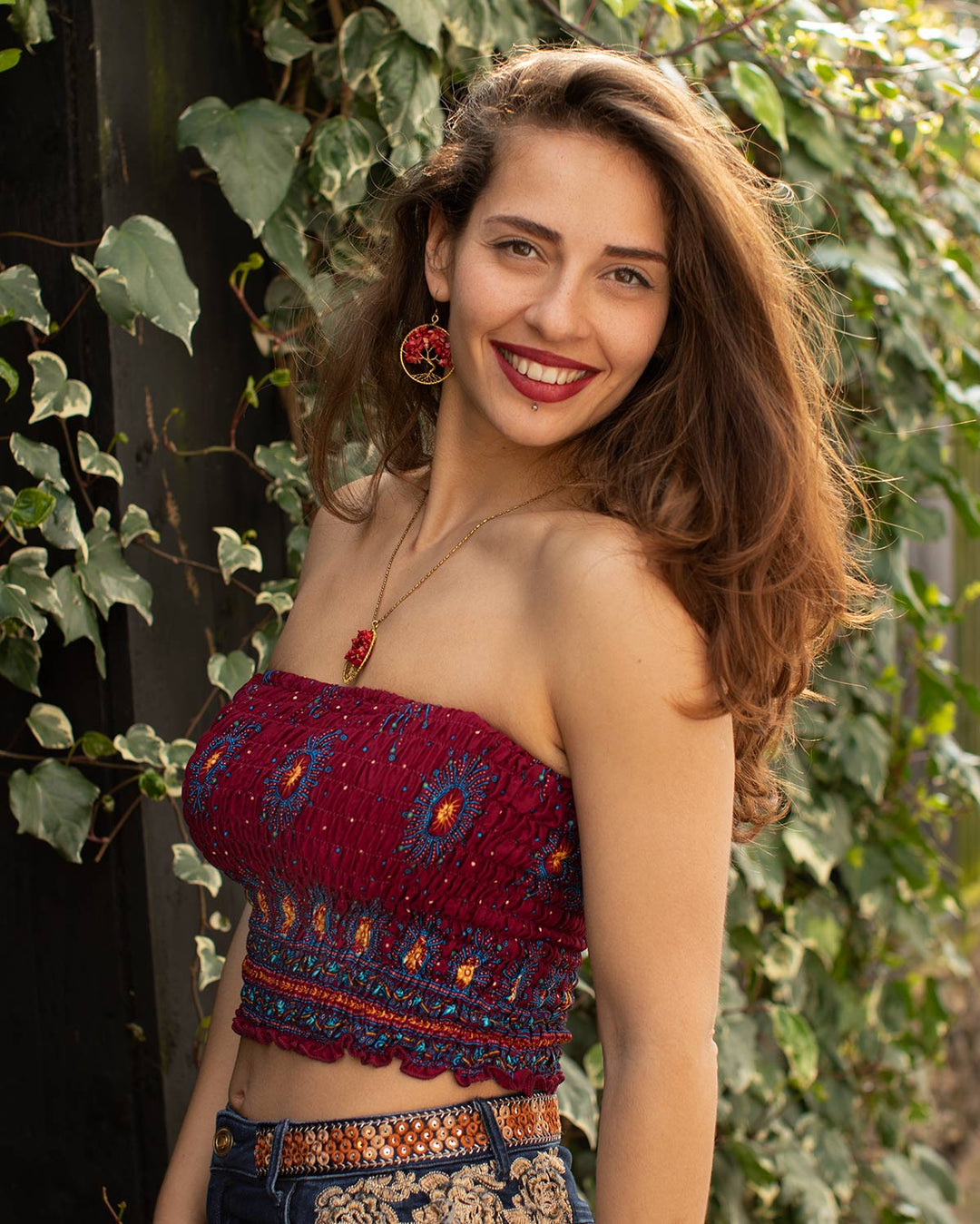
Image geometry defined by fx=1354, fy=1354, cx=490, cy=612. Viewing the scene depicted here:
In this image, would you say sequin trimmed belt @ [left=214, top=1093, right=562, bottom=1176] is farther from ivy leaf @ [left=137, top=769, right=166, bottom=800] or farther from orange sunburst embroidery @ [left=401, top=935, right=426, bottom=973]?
ivy leaf @ [left=137, top=769, right=166, bottom=800]

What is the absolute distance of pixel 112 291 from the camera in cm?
169

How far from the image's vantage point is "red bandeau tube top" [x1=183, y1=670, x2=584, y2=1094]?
4.17 feet

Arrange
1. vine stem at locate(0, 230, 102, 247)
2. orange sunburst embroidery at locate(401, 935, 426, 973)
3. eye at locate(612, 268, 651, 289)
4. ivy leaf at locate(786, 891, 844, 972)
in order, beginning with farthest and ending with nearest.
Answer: ivy leaf at locate(786, 891, 844, 972) → vine stem at locate(0, 230, 102, 247) → eye at locate(612, 268, 651, 289) → orange sunburst embroidery at locate(401, 935, 426, 973)

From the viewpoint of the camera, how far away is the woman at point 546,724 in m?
1.21

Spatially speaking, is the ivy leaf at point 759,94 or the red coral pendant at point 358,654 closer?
the red coral pendant at point 358,654

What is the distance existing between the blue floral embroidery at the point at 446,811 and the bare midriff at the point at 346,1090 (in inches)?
8.4

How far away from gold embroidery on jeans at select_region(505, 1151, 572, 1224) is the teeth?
770 mm

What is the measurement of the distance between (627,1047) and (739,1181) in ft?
4.87

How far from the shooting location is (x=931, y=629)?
10.2ft

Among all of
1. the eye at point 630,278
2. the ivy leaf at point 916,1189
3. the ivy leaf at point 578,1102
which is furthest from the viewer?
the ivy leaf at point 916,1189

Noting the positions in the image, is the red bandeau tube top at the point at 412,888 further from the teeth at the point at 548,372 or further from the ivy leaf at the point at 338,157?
the ivy leaf at the point at 338,157

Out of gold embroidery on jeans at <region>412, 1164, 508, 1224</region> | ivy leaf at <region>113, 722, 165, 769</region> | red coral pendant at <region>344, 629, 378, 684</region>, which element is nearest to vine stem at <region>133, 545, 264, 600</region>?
ivy leaf at <region>113, 722, 165, 769</region>

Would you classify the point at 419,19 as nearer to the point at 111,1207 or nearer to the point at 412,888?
the point at 412,888

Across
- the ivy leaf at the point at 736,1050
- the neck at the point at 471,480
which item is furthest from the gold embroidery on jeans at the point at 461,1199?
the ivy leaf at the point at 736,1050
